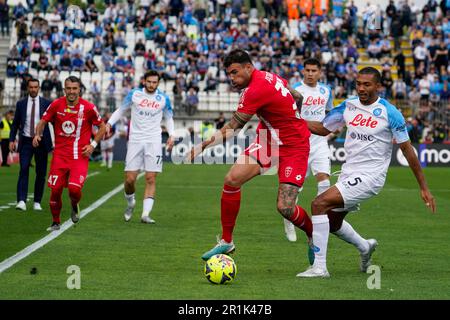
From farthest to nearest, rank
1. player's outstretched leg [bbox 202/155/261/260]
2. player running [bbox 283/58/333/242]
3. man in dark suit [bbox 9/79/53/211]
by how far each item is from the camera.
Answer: man in dark suit [bbox 9/79/53/211]
player running [bbox 283/58/333/242]
player's outstretched leg [bbox 202/155/261/260]

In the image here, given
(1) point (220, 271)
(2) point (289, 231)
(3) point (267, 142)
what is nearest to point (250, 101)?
(3) point (267, 142)

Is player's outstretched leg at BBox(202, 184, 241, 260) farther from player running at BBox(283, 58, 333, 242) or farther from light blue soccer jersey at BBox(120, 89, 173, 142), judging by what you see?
light blue soccer jersey at BBox(120, 89, 173, 142)

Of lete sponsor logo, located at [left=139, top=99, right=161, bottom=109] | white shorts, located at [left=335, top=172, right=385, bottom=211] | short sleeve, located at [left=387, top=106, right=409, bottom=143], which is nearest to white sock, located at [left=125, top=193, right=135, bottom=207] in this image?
lete sponsor logo, located at [left=139, top=99, right=161, bottom=109]

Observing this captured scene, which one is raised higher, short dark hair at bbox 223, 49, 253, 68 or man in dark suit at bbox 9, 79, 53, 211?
short dark hair at bbox 223, 49, 253, 68

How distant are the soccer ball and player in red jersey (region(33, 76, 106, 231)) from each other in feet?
17.5

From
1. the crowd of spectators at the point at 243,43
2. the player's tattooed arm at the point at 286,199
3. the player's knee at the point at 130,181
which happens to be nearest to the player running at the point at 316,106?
the player's knee at the point at 130,181

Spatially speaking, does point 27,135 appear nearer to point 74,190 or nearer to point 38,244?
point 74,190

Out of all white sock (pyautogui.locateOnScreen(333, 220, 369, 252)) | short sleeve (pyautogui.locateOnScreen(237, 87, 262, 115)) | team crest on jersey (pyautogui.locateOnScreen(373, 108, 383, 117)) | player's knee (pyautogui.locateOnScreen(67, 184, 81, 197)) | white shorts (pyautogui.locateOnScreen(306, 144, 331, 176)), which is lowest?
player's knee (pyautogui.locateOnScreen(67, 184, 81, 197))

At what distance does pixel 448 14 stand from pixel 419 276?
4243 cm

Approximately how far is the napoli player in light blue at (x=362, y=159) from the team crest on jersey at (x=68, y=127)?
17.0 feet

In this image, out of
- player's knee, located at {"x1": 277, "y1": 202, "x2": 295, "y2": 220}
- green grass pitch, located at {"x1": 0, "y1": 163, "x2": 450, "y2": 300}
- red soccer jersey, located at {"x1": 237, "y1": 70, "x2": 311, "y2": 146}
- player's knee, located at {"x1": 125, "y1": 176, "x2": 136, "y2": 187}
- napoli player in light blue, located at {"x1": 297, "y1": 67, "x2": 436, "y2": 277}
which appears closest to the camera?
green grass pitch, located at {"x1": 0, "y1": 163, "x2": 450, "y2": 300}

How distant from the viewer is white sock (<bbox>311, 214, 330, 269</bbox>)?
1057 cm
